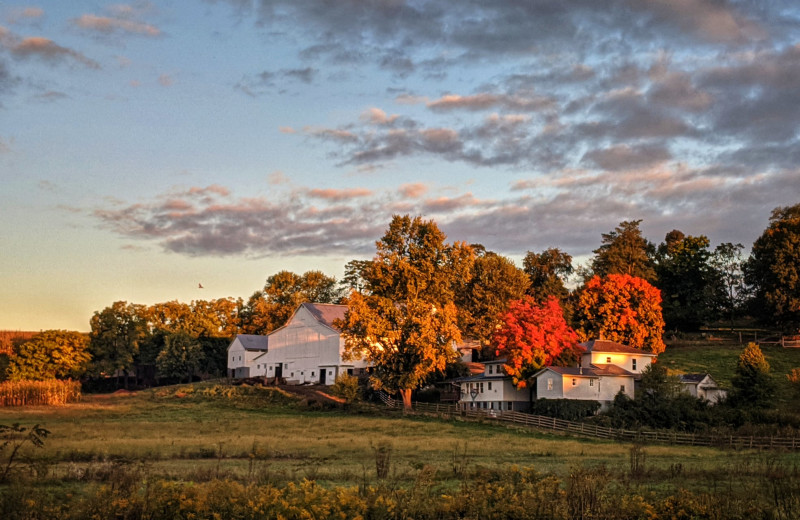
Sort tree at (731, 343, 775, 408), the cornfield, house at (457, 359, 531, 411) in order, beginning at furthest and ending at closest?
1. the cornfield
2. house at (457, 359, 531, 411)
3. tree at (731, 343, 775, 408)

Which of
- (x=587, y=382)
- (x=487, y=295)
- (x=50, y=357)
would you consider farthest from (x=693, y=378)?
(x=50, y=357)

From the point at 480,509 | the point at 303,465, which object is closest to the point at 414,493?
the point at 480,509

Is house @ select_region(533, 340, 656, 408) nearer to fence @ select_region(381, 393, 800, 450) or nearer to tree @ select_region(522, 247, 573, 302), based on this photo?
fence @ select_region(381, 393, 800, 450)

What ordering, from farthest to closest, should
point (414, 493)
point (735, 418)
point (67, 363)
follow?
point (67, 363), point (735, 418), point (414, 493)

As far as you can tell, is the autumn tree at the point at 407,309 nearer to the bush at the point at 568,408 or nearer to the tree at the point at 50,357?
the bush at the point at 568,408

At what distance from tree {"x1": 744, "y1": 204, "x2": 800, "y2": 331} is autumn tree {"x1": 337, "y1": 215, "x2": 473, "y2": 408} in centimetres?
3813

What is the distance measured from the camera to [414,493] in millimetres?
→ 16734

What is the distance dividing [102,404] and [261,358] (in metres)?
29.8

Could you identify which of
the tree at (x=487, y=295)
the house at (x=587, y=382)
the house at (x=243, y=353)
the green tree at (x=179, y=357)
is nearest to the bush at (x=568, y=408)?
the house at (x=587, y=382)

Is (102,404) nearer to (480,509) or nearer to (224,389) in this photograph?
(224,389)

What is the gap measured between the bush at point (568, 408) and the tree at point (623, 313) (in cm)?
2059

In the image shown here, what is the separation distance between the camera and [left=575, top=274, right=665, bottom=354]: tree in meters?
84.2

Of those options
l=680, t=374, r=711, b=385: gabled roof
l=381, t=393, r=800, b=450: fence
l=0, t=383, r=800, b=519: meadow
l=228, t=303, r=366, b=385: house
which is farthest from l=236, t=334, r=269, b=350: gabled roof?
l=680, t=374, r=711, b=385: gabled roof

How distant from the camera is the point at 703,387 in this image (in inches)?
2670
